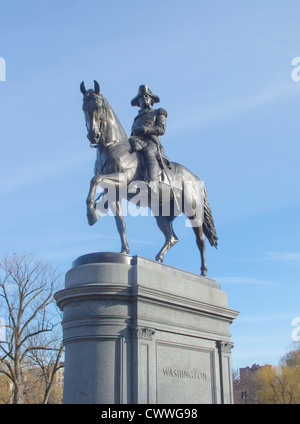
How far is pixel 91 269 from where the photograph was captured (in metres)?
9.17

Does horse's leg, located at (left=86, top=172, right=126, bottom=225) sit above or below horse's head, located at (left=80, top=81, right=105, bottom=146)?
below

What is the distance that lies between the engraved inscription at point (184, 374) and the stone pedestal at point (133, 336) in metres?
0.02

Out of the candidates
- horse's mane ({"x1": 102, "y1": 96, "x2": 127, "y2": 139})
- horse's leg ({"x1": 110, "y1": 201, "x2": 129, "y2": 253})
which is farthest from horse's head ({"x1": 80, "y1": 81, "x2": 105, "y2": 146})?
horse's leg ({"x1": 110, "y1": 201, "x2": 129, "y2": 253})

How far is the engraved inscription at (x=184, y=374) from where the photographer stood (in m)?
9.31

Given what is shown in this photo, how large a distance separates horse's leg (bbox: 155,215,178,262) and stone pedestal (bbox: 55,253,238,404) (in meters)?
1.35

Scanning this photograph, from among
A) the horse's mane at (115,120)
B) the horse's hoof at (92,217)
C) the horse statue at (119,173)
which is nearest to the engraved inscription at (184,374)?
the horse statue at (119,173)

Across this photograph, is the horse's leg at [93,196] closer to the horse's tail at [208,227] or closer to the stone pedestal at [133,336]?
the stone pedestal at [133,336]

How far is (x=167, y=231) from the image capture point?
1216cm

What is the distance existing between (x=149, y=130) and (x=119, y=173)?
6.52ft

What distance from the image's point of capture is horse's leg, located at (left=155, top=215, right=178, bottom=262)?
11767 mm

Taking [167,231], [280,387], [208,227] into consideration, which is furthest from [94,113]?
[280,387]

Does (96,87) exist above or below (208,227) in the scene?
above

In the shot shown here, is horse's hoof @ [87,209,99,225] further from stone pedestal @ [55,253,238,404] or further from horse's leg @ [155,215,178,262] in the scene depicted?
horse's leg @ [155,215,178,262]

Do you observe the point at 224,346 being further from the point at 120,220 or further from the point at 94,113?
the point at 94,113
